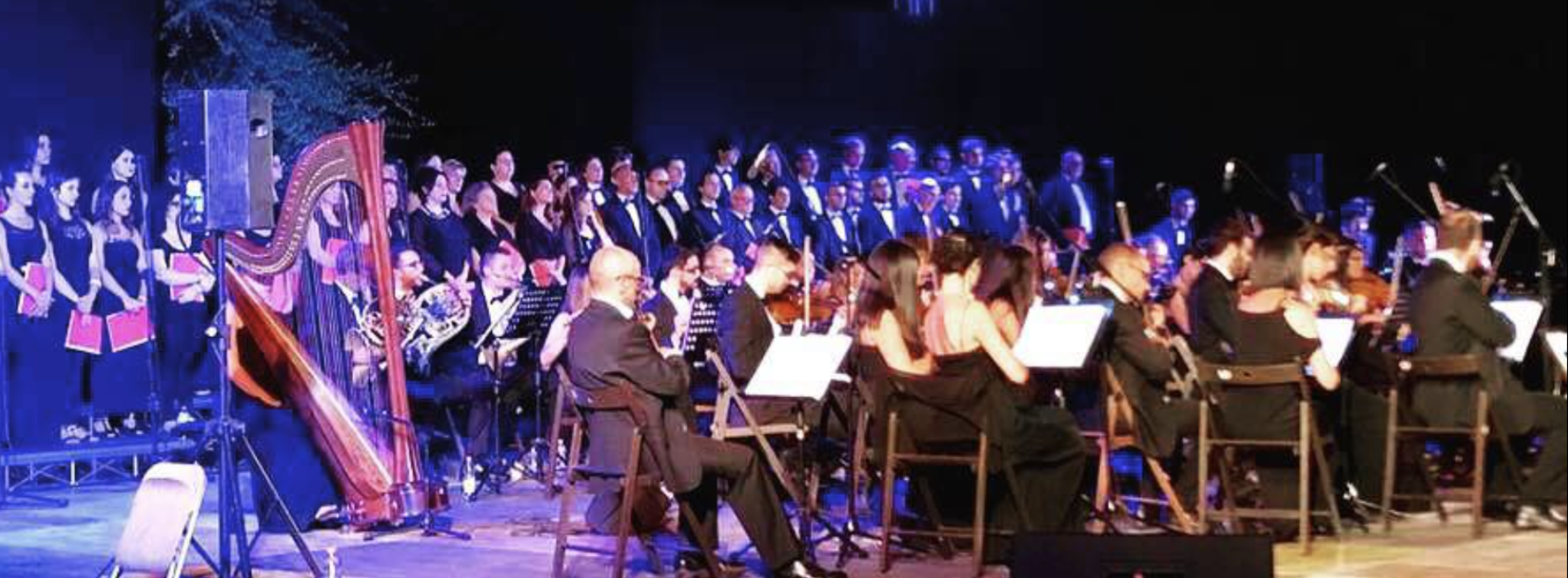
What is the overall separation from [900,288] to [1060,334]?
2.07 feet

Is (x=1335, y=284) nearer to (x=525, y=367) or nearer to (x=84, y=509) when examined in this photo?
(x=525, y=367)

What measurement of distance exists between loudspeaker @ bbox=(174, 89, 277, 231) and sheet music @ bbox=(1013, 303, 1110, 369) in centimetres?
280

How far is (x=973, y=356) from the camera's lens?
759 cm

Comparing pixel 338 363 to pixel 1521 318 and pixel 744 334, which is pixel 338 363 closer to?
pixel 744 334

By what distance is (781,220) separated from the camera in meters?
14.4

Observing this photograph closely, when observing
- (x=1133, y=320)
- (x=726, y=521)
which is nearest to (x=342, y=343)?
(x=726, y=521)

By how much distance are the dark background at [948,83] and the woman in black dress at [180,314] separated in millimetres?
3292

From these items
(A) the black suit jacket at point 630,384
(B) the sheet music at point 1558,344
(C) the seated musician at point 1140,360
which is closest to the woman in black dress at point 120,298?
(A) the black suit jacket at point 630,384

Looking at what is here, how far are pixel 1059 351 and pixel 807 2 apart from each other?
384 inches

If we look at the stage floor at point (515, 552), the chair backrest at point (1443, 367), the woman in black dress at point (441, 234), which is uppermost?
the woman in black dress at point (441, 234)

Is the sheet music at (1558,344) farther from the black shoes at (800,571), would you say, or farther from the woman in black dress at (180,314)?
the woman in black dress at (180,314)

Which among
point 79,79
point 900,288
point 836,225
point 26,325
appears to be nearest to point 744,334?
point 900,288

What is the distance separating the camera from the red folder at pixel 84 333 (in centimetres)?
1126

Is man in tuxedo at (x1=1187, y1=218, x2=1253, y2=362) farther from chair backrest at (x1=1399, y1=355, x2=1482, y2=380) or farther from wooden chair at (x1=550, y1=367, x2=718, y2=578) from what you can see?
wooden chair at (x1=550, y1=367, x2=718, y2=578)
